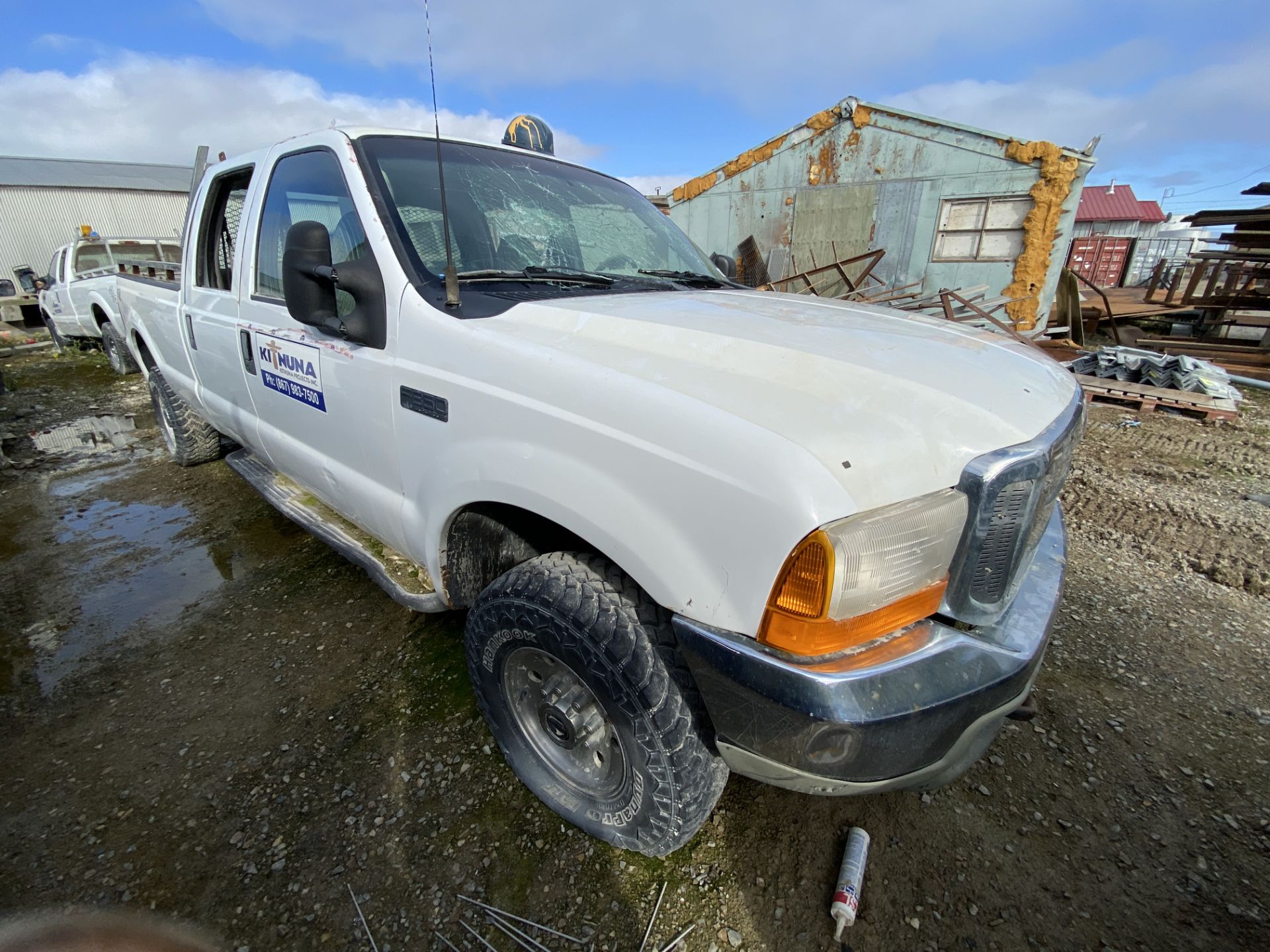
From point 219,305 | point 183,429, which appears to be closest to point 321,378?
point 219,305

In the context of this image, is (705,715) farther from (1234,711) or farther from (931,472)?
(1234,711)

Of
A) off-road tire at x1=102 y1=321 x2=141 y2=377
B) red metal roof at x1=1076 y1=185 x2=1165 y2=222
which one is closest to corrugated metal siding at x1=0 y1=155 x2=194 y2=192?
off-road tire at x1=102 y1=321 x2=141 y2=377

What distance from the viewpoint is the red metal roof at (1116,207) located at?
32844 mm

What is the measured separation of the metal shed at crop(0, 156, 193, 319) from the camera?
24.4m

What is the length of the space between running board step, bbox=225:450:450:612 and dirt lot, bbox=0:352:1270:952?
51cm

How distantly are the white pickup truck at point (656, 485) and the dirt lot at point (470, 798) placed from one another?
285 mm

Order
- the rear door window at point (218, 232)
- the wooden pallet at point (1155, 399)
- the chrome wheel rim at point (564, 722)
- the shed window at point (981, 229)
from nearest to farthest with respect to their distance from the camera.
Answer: the chrome wheel rim at point (564, 722) < the rear door window at point (218, 232) < the wooden pallet at point (1155, 399) < the shed window at point (981, 229)

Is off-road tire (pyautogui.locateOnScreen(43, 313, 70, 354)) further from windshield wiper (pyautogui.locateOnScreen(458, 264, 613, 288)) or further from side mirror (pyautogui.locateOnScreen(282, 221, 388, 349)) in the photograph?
windshield wiper (pyautogui.locateOnScreen(458, 264, 613, 288))

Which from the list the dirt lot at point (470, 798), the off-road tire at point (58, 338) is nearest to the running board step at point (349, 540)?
the dirt lot at point (470, 798)

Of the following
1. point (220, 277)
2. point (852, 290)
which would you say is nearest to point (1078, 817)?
point (220, 277)

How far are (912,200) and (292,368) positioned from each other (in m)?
11.8

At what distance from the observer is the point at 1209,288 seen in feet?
37.4

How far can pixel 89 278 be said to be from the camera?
787 cm

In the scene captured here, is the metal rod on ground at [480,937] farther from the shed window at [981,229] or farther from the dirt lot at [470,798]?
the shed window at [981,229]
